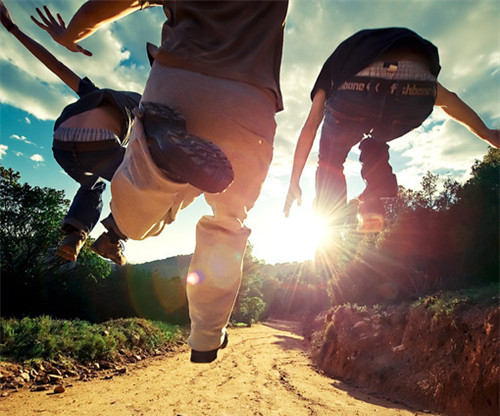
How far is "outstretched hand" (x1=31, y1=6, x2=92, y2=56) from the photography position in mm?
2174

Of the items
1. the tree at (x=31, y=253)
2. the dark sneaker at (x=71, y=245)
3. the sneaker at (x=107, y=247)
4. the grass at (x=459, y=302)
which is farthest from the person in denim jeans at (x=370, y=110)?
the tree at (x=31, y=253)

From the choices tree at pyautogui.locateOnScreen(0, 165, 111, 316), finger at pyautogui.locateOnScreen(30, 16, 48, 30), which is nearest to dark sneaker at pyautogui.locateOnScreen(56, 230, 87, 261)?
finger at pyautogui.locateOnScreen(30, 16, 48, 30)

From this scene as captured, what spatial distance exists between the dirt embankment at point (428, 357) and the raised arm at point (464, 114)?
711 centimetres

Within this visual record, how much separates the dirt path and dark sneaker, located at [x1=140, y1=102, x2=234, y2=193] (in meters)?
4.93

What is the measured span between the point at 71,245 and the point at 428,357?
433 inches

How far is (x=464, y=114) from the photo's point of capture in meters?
2.77

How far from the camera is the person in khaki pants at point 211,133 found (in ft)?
4.51

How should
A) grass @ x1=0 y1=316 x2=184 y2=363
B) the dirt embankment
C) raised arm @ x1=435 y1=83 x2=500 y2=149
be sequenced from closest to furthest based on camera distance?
raised arm @ x1=435 y1=83 x2=500 y2=149, grass @ x1=0 y1=316 x2=184 y2=363, the dirt embankment

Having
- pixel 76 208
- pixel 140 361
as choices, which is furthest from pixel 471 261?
pixel 76 208

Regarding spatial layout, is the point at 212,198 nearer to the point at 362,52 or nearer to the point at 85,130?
the point at 85,130

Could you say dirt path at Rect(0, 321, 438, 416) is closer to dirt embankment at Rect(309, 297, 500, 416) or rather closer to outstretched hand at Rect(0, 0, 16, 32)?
dirt embankment at Rect(309, 297, 500, 416)

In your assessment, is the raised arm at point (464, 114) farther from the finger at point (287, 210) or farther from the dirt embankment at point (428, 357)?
the dirt embankment at point (428, 357)

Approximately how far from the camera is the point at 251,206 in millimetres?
1590

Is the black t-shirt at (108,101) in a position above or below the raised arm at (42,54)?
below
